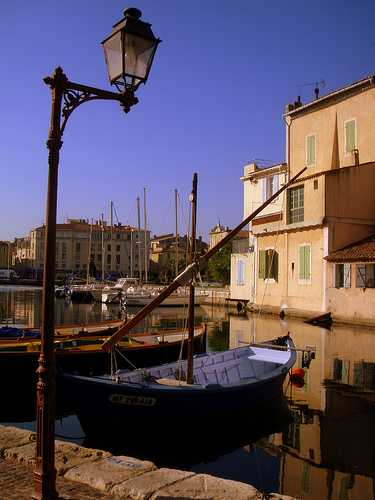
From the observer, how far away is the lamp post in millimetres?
4031

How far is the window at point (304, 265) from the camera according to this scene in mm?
27625

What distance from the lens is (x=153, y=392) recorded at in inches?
310

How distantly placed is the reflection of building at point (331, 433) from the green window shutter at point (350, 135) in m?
15.2

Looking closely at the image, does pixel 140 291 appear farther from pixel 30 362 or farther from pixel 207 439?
pixel 207 439

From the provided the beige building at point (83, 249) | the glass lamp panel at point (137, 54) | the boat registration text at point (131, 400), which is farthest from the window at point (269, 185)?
the beige building at point (83, 249)

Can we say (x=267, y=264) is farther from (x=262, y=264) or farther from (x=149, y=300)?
(x=149, y=300)

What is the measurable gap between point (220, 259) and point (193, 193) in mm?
47796

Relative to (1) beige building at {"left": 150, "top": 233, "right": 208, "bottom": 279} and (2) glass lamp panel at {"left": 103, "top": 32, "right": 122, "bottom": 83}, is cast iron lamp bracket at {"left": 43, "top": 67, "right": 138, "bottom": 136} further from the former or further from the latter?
(1) beige building at {"left": 150, "top": 233, "right": 208, "bottom": 279}

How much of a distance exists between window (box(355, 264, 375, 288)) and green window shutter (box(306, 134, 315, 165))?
9056 millimetres

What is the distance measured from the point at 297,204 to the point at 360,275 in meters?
7.19

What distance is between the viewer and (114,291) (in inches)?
1946

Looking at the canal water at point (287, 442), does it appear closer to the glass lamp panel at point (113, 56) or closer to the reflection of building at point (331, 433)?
the reflection of building at point (331, 433)

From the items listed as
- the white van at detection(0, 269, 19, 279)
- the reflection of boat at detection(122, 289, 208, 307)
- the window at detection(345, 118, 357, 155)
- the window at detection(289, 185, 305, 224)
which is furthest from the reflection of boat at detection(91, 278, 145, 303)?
the white van at detection(0, 269, 19, 279)

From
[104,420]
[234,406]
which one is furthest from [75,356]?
[234,406]
